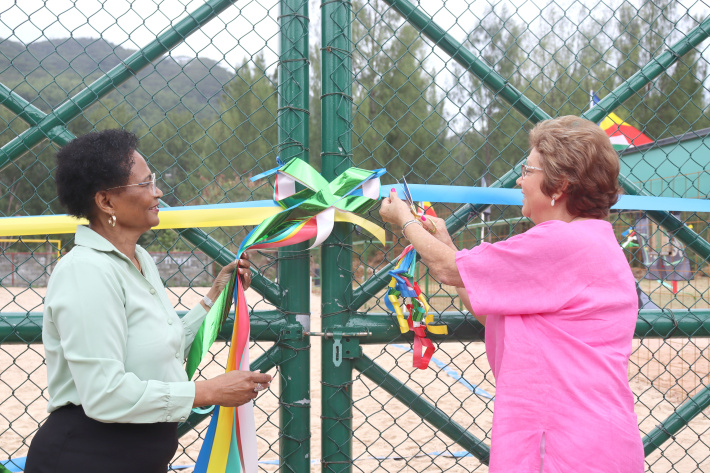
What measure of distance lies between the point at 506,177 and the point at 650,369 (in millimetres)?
7571

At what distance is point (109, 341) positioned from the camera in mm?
1521

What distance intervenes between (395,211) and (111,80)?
48.7 inches

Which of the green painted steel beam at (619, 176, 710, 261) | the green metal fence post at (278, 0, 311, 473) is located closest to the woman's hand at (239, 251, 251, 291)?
the green metal fence post at (278, 0, 311, 473)

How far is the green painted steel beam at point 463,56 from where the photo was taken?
233 centimetres

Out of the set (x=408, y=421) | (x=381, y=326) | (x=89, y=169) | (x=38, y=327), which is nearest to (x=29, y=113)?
(x=89, y=169)

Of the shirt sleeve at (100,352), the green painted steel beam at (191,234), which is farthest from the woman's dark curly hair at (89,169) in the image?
the green painted steel beam at (191,234)

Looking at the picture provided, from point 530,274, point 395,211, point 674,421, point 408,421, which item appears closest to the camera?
point 530,274

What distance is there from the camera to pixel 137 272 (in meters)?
1.76

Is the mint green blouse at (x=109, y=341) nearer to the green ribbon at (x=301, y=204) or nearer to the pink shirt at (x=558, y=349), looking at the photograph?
the green ribbon at (x=301, y=204)

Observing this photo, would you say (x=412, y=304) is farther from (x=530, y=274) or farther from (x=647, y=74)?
(x=647, y=74)

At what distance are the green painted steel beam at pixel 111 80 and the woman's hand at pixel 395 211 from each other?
3.40ft

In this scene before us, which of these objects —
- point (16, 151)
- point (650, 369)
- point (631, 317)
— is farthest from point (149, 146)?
point (631, 317)

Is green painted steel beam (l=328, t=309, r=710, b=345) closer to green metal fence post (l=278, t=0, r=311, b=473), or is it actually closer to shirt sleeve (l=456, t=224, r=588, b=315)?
green metal fence post (l=278, t=0, r=311, b=473)

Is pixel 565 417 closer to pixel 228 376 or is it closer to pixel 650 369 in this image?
pixel 228 376
